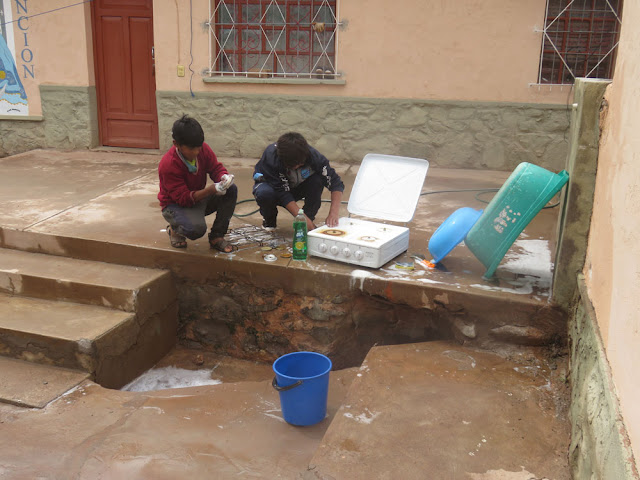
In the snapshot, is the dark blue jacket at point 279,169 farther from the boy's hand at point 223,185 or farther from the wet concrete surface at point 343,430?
the wet concrete surface at point 343,430

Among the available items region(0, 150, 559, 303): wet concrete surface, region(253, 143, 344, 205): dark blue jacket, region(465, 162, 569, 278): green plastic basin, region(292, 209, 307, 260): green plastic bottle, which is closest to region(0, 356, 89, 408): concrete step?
region(0, 150, 559, 303): wet concrete surface

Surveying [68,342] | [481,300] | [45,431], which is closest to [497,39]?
[481,300]

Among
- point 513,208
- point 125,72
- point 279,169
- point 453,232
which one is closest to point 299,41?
point 125,72

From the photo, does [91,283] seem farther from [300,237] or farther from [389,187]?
[389,187]

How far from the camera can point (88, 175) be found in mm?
6230

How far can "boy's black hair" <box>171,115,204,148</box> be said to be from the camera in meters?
3.63

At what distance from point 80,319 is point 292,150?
1687 millimetres

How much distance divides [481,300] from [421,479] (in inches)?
51.3

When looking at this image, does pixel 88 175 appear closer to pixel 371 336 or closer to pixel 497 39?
pixel 371 336

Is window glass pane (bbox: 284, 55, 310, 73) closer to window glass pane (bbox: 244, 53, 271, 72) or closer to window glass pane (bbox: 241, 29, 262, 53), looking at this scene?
window glass pane (bbox: 244, 53, 271, 72)

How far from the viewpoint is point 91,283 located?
3.77m

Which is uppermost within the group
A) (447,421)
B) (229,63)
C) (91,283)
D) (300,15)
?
(300,15)

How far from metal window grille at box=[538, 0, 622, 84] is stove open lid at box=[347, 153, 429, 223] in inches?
121

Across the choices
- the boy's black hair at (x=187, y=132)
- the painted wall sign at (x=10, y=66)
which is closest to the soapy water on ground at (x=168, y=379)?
the boy's black hair at (x=187, y=132)
